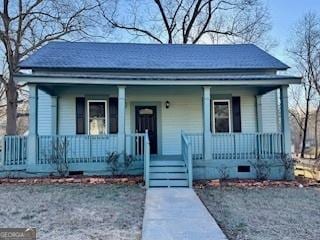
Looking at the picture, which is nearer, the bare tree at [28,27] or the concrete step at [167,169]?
the concrete step at [167,169]

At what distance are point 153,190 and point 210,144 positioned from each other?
307 cm

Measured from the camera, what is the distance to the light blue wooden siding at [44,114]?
12867mm

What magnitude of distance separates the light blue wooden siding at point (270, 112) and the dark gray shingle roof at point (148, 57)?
48.9 inches

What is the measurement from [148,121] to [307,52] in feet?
63.8

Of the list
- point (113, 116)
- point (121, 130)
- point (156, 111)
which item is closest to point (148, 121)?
point (156, 111)

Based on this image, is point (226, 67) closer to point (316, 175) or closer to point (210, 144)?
point (210, 144)

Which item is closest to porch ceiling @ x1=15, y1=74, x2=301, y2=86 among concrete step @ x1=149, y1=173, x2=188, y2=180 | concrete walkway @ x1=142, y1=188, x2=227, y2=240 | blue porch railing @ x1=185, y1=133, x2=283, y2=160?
blue porch railing @ x1=185, y1=133, x2=283, y2=160

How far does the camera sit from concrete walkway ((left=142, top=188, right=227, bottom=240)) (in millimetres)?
5344

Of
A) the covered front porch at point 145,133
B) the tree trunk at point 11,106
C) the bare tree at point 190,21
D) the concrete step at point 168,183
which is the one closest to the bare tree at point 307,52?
the bare tree at point 190,21

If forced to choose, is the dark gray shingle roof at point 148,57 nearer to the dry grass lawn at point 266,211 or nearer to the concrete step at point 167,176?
the concrete step at point 167,176

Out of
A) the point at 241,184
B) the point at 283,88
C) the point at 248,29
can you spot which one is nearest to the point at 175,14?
the point at 248,29

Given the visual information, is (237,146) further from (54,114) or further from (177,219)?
(54,114)

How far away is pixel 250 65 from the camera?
1341 centimetres

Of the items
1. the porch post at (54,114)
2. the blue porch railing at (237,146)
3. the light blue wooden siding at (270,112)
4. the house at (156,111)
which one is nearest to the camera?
the house at (156,111)
